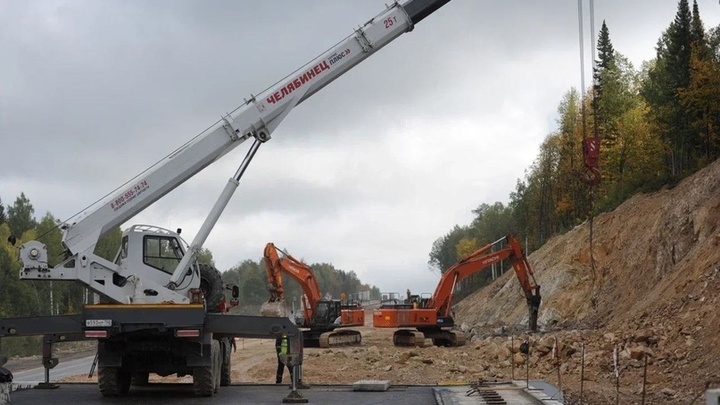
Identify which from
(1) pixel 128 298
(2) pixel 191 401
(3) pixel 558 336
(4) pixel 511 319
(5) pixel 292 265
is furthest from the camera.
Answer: (4) pixel 511 319

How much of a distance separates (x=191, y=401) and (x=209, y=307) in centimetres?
366

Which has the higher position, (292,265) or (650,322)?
(292,265)

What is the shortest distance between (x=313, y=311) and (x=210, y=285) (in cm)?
1722

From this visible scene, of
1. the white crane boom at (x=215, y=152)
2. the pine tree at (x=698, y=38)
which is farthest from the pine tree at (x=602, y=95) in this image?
the white crane boom at (x=215, y=152)

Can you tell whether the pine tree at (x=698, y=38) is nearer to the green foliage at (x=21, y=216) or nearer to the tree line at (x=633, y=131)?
the tree line at (x=633, y=131)

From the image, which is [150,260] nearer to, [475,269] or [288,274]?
[288,274]

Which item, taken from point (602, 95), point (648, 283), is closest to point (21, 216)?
point (602, 95)

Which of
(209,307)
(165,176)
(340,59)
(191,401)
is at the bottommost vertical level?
(191,401)

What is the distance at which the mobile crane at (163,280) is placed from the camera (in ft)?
57.8

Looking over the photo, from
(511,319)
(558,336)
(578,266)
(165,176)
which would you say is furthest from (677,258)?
(165,176)

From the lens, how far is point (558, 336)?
3033 centimetres

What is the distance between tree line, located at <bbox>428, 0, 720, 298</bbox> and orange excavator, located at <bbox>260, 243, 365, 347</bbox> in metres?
11.9

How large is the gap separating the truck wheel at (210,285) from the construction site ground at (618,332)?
196 inches

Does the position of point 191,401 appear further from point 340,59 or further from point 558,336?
point 558,336
